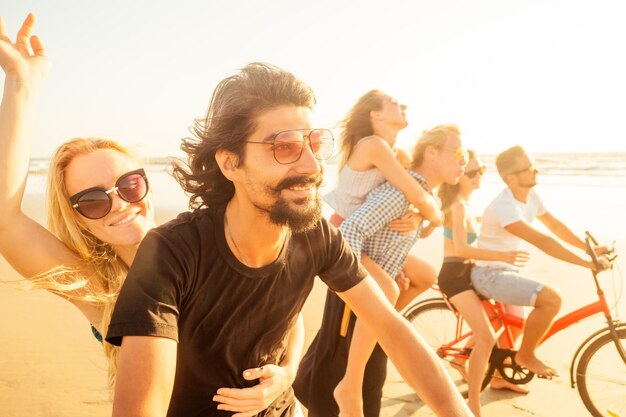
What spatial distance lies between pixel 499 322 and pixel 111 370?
365cm

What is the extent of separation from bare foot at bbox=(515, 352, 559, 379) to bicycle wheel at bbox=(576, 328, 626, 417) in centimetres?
22

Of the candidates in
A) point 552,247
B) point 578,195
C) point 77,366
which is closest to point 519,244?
point 552,247

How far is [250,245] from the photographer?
1920mm

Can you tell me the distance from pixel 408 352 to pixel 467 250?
282 centimetres

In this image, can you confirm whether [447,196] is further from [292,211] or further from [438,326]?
[292,211]

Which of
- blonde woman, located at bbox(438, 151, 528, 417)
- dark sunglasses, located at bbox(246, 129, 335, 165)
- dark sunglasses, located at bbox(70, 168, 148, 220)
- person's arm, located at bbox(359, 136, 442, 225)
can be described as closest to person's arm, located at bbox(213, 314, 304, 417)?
dark sunglasses, located at bbox(246, 129, 335, 165)

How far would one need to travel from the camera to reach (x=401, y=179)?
370cm

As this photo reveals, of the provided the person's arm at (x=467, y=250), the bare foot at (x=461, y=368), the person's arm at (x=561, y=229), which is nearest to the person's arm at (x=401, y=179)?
the person's arm at (x=467, y=250)

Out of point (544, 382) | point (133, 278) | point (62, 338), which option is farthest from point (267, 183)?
point (62, 338)

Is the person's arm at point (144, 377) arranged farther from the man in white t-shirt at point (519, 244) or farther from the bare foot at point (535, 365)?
the bare foot at point (535, 365)

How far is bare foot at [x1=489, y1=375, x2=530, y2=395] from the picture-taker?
16.3 ft

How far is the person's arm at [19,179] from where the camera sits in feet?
6.54

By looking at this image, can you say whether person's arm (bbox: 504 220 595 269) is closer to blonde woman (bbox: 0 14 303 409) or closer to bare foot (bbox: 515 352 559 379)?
bare foot (bbox: 515 352 559 379)

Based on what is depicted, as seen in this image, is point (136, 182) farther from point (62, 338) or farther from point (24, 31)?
point (62, 338)
